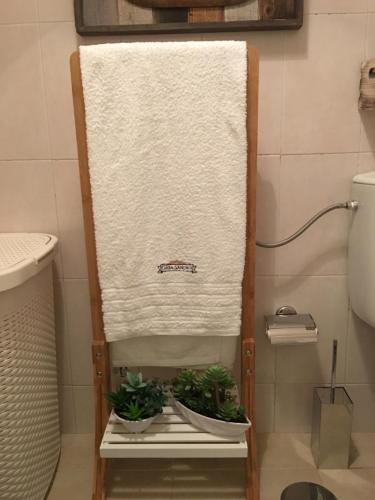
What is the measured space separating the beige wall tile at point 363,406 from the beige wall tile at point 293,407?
14 centimetres

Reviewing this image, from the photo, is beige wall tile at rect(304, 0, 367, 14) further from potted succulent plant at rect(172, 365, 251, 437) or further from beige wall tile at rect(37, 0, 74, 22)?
potted succulent plant at rect(172, 365, 251, 437)

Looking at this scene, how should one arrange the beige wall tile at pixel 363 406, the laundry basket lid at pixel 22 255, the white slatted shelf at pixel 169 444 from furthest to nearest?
the beige wall tile at pixel 363 406
the white slatted shelf at pixel 169 444
the laundry basket lid at pixel 22 255

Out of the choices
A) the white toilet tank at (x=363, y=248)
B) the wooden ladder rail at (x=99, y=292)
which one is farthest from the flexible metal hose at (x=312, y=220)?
the wooden ladder rail at (x=99, y=292)

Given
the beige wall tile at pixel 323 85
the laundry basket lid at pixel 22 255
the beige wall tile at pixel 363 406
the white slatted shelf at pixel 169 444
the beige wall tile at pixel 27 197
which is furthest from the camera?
the beige wall tile at pixel 363 406

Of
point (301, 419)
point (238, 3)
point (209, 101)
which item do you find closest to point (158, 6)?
point (238, 3)

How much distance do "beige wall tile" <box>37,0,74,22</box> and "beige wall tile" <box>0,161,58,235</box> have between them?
376 mm

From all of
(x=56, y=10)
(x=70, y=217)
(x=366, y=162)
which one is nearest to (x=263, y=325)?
(x=366, y=162)

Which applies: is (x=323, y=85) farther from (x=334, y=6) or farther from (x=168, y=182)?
(x=168, y=182)

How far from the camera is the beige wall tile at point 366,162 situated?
3.78 ft

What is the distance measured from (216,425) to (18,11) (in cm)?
117

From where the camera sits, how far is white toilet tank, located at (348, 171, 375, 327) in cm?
107

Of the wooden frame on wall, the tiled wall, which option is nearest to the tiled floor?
the tiled wall

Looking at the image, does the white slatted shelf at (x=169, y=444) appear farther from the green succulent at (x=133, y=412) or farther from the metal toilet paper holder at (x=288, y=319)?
the metal toilet paper holder at (x=288, y=319)

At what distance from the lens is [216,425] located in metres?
1.00
